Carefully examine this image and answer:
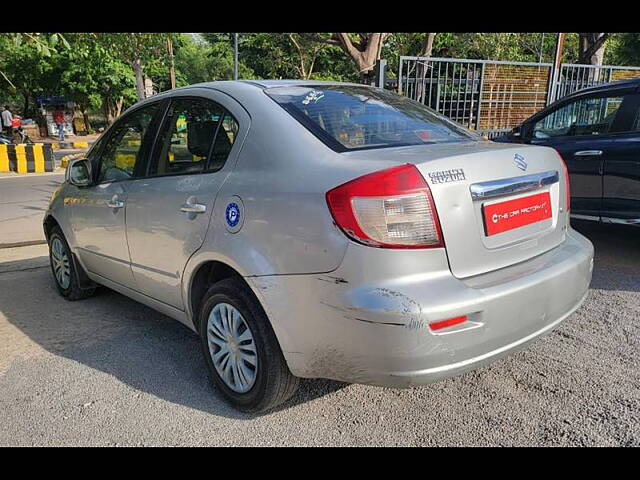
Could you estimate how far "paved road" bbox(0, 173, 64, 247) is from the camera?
7379 mm

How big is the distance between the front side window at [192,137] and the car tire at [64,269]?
1.62m

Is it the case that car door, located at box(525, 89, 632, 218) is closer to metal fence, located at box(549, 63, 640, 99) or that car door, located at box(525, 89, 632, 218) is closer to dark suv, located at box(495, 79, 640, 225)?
dark suv, located at box(495, 79, 640, 225)

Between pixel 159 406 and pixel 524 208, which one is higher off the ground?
pixel 524 208

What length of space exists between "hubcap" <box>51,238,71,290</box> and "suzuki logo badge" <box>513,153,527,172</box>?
3.64 m

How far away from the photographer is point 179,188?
2.98m

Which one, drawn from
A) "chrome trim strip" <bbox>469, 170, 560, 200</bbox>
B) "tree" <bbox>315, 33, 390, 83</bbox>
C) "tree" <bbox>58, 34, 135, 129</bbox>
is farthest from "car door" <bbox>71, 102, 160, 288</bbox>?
"tree" <bbox>58, 34, 135, 129</bbox>

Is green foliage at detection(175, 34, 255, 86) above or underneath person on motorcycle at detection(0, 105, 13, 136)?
above

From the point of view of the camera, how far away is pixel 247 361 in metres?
2.67

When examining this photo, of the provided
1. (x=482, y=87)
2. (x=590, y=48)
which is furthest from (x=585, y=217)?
(x=590, y=48)

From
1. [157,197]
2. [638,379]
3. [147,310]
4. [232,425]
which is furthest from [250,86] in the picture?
[638,379]

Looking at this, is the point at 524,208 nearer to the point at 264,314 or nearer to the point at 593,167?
the point at 264,314

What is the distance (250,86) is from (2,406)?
2212 millimetres

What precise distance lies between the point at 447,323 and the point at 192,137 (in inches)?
74.5

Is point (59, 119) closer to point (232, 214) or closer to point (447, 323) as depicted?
point (232, 214)
